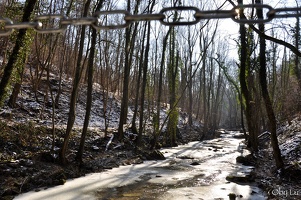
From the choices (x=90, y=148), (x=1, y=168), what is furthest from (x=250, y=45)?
(x=1, y=168)

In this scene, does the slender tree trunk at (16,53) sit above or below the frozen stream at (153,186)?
above

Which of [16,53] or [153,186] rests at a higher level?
[16,53]

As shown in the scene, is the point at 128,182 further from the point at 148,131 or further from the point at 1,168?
the point at 148,131

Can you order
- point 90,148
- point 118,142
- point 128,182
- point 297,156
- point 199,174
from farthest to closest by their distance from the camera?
point 118,142 → point 90,148 → point 297,156 → point 199,174 → point 128,182

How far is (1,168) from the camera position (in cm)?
656

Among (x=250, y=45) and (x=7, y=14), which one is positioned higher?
(x=250, y=45)

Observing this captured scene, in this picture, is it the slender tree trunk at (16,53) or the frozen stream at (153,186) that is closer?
the frozen stream at (153,186)

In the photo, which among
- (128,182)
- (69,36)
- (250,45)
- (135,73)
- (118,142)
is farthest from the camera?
(135,73)

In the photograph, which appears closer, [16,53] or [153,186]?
[16,53]

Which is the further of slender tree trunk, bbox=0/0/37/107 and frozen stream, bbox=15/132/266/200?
slender tree trunk, bbox=0/0/37/107

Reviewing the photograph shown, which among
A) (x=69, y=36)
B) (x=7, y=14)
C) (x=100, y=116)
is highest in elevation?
(x=69, y=36)

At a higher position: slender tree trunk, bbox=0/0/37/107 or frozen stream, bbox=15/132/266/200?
slender tree trunk, bbox=0/0/37/107

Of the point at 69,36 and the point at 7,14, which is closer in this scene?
the point at 7,14

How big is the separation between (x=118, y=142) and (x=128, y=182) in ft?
18.3
